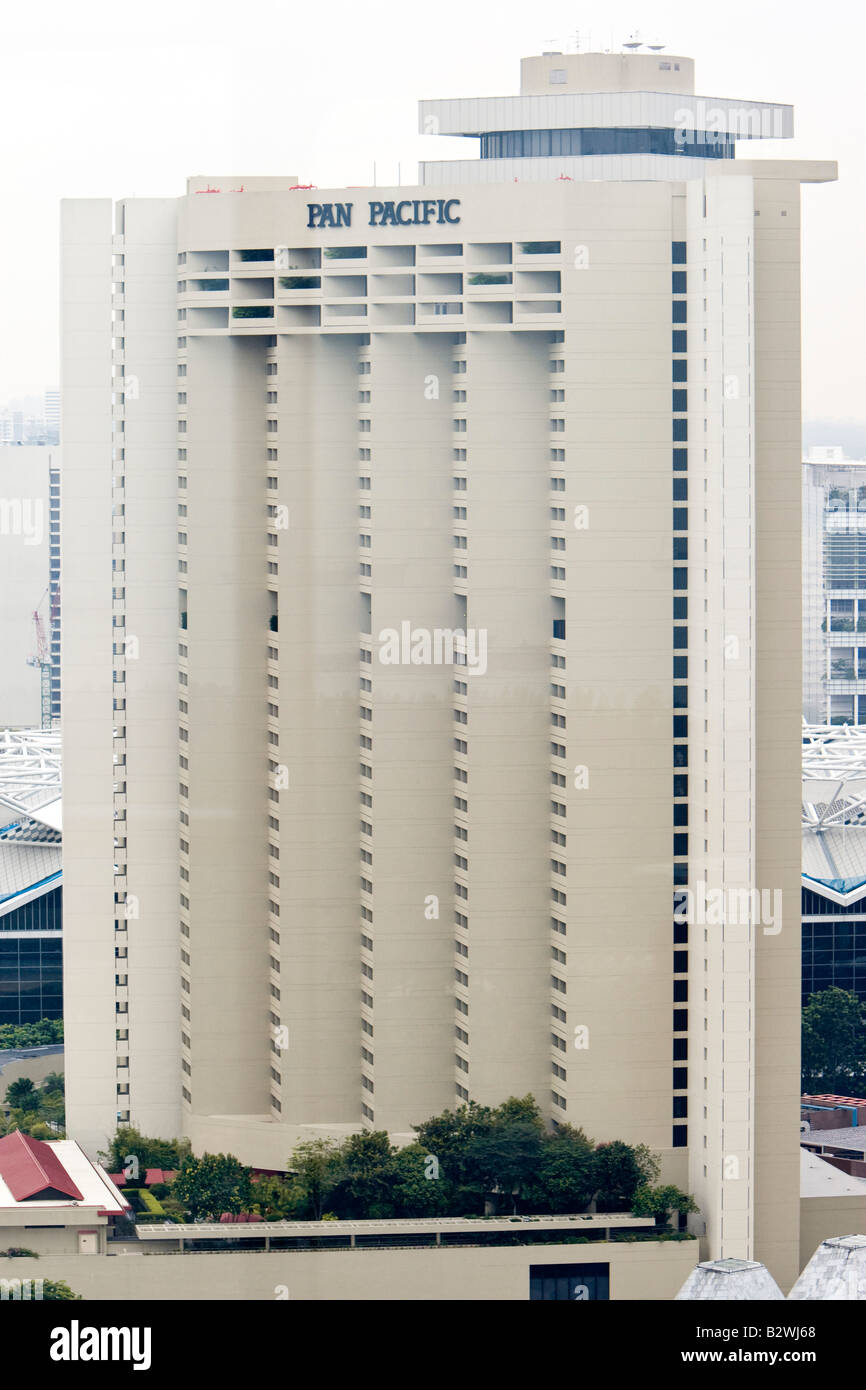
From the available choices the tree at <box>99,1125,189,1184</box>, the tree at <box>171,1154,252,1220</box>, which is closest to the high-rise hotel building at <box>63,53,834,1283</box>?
the tree at <box>99,1125,189,1184</box>

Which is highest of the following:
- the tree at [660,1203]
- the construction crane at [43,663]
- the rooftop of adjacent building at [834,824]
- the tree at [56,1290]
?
the construction crane at [43,663]

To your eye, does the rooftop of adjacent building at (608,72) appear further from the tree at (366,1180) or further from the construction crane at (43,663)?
the construction crane at (43,663)

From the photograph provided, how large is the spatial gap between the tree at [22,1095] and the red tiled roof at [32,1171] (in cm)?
93

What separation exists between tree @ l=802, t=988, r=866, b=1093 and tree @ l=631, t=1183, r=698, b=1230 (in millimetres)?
2672

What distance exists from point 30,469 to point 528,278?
4.55 meters

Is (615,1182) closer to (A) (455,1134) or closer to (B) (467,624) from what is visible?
(A) (455,1134)

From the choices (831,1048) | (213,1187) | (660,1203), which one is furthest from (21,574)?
(660,1203)

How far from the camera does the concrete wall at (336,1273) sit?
7426mm

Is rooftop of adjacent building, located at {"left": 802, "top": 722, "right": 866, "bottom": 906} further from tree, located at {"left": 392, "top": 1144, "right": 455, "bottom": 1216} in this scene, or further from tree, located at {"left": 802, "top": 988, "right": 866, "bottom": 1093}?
tree, located at {"left": 392, "top": 1144, "right": 455, "bottom": 1216}

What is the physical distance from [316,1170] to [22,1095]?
2.03m

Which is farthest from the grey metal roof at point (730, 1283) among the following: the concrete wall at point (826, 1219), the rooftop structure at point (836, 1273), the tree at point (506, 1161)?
the concrete wall at point (826, 1219)

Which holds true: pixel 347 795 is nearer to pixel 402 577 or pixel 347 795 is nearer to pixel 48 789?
pixel 402 577

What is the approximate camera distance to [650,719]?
26.1 feet
